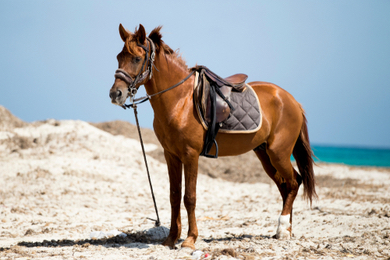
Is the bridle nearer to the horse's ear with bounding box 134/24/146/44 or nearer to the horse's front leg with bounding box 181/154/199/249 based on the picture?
the horse's ear with bounding box 134/24/146/44

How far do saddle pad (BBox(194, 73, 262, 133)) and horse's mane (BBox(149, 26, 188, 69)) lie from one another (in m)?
0.28

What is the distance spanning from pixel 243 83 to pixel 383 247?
8.60 feet

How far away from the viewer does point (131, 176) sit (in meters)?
9.60

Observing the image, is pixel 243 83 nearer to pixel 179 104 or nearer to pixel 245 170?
pixel 179 104

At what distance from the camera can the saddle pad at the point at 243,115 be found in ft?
13.4

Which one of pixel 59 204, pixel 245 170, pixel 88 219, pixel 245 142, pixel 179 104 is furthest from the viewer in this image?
pixel 245 170

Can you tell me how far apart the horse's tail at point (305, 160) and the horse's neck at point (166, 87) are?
1.94m

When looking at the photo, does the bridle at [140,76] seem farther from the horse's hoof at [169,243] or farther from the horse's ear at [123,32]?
the horse's hoof at [169,243]

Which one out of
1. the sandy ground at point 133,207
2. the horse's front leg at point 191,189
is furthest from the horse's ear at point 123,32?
the sandy ground at point 133,207

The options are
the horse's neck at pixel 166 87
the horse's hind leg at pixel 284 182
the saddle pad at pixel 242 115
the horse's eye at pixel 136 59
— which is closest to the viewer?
the horse's eye at pixel 136 59

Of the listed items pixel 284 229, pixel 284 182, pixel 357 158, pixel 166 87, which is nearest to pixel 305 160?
pixel 284 182

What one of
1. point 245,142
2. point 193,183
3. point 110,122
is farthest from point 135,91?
point 110,122

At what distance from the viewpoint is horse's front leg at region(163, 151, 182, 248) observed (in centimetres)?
412

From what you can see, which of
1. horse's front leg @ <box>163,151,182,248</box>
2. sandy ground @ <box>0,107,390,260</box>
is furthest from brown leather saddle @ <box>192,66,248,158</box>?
sandy ground @ <box>0,107,390,260</box>
